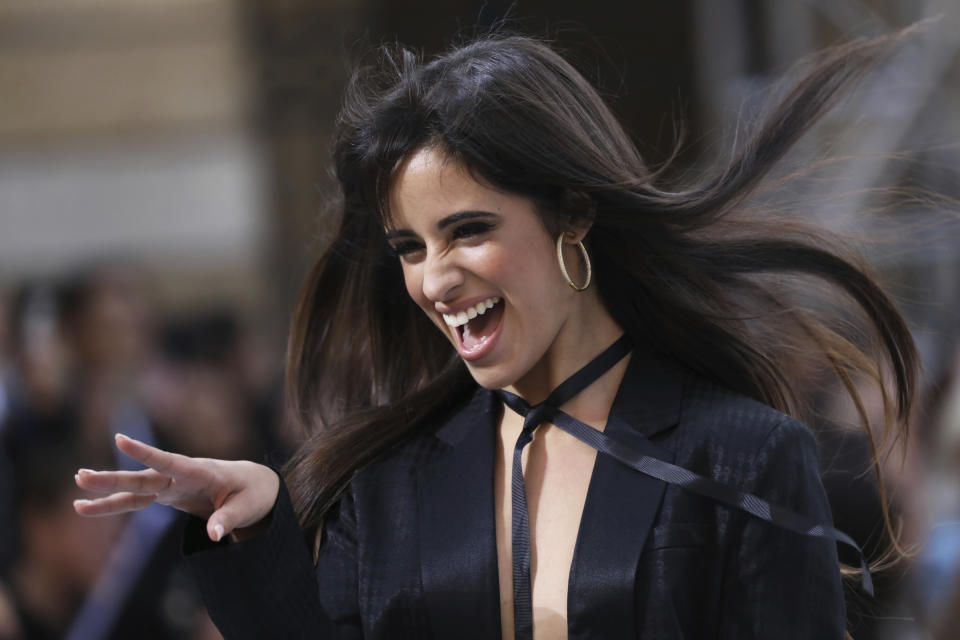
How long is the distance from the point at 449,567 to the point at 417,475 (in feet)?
0.61

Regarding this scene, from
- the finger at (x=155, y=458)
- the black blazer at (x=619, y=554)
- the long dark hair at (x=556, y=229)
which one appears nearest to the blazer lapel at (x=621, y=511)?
the black blazer at (x=619, y=554)

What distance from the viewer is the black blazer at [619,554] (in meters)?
1.84

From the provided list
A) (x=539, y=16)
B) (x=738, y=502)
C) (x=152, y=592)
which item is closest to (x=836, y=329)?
(x=738, y=502)

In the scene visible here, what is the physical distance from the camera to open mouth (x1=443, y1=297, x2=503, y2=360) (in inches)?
75.1

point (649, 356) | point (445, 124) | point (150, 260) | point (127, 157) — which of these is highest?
point (445, 124)

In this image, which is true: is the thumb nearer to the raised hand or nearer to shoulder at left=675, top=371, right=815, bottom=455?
the raised hand

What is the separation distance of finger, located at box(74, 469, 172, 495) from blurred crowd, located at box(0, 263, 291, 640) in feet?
1.32

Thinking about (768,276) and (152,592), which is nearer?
(768,276)

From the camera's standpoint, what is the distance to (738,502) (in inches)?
72.6

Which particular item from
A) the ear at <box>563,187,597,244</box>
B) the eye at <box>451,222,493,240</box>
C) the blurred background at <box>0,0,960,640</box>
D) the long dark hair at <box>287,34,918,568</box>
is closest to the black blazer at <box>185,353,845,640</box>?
the long dark hair at <box>287,34,918,568</box>

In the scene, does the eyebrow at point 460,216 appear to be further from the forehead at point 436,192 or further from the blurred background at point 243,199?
the blurred background at point 243,199

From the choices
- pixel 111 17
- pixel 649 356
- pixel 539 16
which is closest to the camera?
pixel 649 356

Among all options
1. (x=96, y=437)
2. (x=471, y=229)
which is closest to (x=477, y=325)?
(x=471, y=229)

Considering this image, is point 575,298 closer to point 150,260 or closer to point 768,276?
point 768,276
